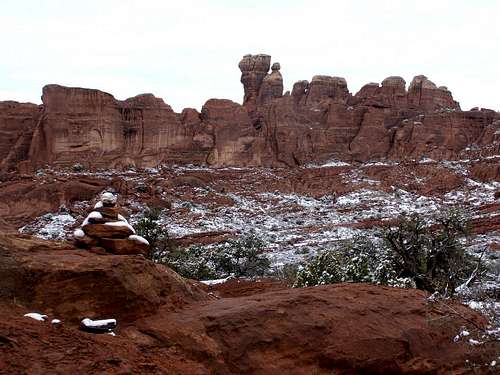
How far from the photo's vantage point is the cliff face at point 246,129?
67375 millimetres

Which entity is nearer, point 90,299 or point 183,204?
point 90,299

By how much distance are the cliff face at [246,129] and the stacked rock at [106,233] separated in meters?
57.6

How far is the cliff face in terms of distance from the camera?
67.4 m

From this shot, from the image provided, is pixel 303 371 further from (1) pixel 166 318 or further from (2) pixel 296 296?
(1) pixel 166 318

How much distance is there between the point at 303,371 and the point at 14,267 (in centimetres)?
423

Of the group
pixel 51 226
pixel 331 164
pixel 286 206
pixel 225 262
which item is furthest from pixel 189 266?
pixel 331 164

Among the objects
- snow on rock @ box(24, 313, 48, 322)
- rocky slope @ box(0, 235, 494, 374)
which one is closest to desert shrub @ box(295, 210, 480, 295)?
rocky slope @ box(0, 235, 494, 374)

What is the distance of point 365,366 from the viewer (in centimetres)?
844

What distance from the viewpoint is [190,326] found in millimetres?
8281

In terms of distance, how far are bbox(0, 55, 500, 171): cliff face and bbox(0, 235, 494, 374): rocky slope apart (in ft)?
193

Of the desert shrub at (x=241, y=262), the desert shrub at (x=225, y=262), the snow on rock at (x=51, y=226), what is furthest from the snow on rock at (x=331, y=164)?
the desert shrub at (x=241, y=262)

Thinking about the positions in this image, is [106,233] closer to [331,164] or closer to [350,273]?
[350,273]

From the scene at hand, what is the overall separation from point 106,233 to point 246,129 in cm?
6582

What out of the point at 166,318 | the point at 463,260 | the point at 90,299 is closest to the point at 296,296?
the point at 166,318
